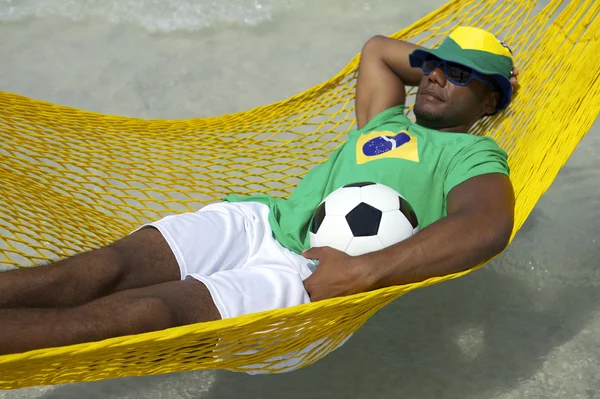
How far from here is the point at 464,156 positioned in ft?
7.00

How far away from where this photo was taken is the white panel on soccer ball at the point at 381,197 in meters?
1.98

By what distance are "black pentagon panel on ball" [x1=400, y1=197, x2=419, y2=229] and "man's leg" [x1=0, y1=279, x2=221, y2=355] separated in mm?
523

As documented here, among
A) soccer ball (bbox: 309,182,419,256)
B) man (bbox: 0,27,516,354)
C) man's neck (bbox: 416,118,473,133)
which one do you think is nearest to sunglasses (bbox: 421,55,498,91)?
man (bbox: 0,27,516,354)

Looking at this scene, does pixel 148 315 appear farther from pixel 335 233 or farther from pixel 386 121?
pixel 386 121

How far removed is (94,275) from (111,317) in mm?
225

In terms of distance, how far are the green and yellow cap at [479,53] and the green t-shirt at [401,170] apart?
9.4 inches

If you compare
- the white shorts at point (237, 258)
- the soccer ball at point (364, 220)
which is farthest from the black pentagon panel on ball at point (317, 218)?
the white shorts at point (237, 258)

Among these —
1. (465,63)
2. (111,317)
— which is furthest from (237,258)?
(465,63)

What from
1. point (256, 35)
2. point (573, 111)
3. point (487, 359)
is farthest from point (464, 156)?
point (256, 35)

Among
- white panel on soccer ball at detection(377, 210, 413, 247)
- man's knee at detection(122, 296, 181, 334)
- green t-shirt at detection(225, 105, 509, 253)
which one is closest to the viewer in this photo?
man's knee at detection(122, 296, 181, 334)

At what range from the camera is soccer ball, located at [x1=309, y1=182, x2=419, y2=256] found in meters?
1.96

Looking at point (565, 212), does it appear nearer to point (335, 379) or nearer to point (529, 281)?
point (529, 281)

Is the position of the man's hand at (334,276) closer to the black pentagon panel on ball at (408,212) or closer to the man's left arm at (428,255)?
the man's left arm at (428,255)

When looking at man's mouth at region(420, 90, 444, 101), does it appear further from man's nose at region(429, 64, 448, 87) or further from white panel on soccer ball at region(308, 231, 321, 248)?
white panel on soccer ball at region(308, 231, 321, 248)
